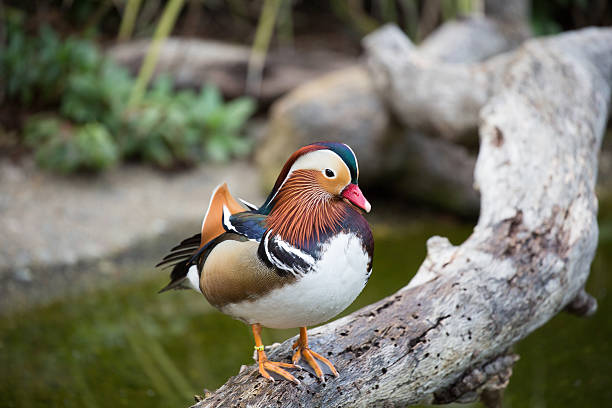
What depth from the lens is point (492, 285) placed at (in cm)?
200

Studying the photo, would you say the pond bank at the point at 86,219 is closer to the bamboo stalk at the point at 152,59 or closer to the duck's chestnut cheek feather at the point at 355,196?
the bamboo stalk at the point at 152,59

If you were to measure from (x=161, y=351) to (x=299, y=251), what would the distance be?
5.17 feet

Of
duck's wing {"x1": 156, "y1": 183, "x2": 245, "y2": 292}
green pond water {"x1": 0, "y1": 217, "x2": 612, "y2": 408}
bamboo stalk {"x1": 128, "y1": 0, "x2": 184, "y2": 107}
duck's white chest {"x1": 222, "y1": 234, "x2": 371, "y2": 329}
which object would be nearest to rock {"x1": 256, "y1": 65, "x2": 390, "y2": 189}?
bamboo stalk {"x1": 128, "y1": 0, "x2": 184, "y2": 107}

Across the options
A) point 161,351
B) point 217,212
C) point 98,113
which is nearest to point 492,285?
point 217,212

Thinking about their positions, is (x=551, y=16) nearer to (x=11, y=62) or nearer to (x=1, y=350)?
(x=11, y=62)

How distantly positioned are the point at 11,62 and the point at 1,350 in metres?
2.42

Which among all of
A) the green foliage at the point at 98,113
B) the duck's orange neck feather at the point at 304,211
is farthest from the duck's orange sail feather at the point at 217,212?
the green foliage at the point at 98,113

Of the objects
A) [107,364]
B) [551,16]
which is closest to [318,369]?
[107,364]

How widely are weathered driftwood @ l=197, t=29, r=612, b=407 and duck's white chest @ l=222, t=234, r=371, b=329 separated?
22cm

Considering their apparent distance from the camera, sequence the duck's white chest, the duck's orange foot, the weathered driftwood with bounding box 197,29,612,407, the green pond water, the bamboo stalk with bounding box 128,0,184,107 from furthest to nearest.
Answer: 1. the bamboo stalk with bounding box 128,0,184,107
2. the green pond water
3. the weathered driftwood with bounding box 197,29,612,407
4. the duck's orange foot
5. the duck's white chest

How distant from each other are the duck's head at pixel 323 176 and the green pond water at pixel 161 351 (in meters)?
1.26

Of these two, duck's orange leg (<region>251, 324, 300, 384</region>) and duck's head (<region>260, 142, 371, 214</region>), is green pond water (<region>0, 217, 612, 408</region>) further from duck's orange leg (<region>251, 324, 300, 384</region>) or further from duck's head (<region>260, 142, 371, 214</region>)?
duck's head (<region>260, 142, 371, 214</region>)

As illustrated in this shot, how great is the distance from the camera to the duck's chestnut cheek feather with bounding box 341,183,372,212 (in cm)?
150

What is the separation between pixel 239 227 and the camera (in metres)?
1.60
